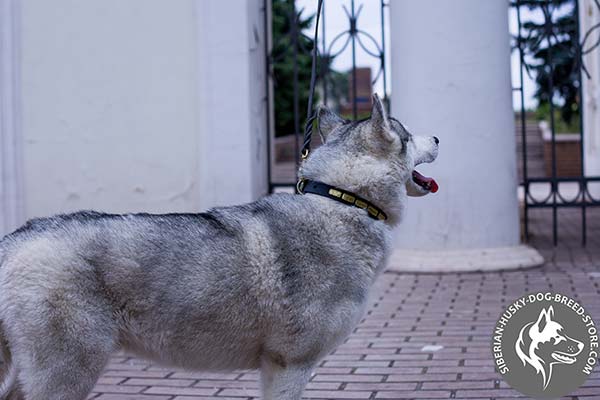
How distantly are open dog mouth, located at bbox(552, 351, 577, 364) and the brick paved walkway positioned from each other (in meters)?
0.17

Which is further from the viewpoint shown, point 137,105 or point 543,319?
point 137,105

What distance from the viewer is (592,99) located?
700 inches

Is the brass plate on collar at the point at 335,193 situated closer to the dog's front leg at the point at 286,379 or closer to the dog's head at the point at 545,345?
the dog's front leg at the point at 286,379

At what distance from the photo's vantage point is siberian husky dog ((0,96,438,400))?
303 centimetres

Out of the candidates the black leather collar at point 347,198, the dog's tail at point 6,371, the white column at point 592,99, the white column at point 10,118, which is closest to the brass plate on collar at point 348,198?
the black leather collar at point 347,198

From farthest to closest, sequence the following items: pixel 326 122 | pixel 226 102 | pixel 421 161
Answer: pixel 226 102 < pixel 326 122 < pixel 421 161

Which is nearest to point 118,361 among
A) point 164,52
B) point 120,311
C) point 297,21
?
point 120,311

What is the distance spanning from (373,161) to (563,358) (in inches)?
69.4

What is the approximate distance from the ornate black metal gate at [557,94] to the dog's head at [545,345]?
4.92 metres

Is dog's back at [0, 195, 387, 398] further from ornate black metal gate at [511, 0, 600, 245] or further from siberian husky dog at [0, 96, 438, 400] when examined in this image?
ornate black metal gate at [511, 0, 600, 245]
